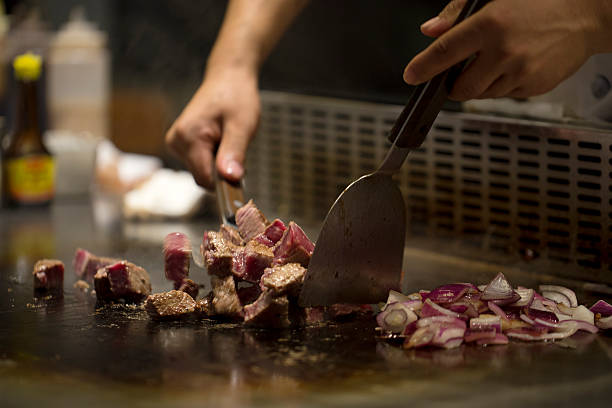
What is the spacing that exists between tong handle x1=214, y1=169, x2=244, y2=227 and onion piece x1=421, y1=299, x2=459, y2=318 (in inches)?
18.4

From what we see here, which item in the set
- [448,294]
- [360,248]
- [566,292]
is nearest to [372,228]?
[360,248]

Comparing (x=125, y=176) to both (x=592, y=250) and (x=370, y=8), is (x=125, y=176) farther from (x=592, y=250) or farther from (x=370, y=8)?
(x=592, y=250)

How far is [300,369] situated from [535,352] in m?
0.37

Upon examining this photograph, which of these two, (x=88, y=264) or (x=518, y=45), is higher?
(x=518, y=45)

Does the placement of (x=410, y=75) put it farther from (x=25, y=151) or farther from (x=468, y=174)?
(x=25, y=151)

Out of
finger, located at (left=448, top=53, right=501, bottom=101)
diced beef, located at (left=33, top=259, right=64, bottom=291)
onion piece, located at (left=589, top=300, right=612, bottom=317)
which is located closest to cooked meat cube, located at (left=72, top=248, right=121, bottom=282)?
diced beef, located at (left=33, top=259, right=64, bottom=291)

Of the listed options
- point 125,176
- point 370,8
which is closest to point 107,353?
point 125,176

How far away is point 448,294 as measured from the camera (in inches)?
57.3

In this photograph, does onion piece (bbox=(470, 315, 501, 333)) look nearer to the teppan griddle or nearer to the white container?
the teppan griddle

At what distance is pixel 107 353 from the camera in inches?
52.1

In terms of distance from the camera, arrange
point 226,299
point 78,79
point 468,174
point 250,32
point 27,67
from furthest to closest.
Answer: point 78,79 < point 27,67 < point 250,32 < point 468,174 < point 226,299

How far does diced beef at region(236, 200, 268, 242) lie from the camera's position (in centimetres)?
161

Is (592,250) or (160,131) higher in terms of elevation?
(160,131)

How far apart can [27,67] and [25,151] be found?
0.80 feet
